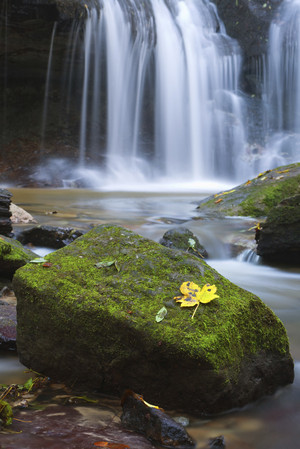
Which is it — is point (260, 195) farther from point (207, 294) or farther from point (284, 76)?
point (284, 76)

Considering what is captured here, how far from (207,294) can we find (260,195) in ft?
19.2

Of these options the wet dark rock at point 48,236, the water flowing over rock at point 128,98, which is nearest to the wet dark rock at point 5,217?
the wet dark rock at point 48,236

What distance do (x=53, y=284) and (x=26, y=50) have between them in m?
16.3

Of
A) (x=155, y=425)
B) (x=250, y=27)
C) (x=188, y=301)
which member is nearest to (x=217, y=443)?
(x=155, y=425)

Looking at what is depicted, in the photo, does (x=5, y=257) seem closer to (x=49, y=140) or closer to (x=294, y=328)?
(x=294, y=328)

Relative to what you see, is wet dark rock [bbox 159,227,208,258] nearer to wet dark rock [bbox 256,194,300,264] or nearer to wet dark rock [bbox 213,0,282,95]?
wet dark rock [bbox 256,194,300,264]

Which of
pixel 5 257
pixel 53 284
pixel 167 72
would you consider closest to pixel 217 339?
pixel 53 284

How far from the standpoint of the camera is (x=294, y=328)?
9.90ft

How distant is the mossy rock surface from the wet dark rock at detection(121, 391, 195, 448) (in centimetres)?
597

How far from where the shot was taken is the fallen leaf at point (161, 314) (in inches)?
79.6

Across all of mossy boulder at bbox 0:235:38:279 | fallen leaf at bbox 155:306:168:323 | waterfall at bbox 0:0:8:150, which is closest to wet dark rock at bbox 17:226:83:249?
mossy boulder at bbox 0:235:38:279

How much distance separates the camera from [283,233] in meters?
4.71

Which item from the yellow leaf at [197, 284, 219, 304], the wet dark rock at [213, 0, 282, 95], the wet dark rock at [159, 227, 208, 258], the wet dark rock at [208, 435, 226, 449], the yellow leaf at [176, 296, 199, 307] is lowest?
the wet dark rock at [208, 435, 226, 449]

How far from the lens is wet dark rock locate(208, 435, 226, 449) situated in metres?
1.75
